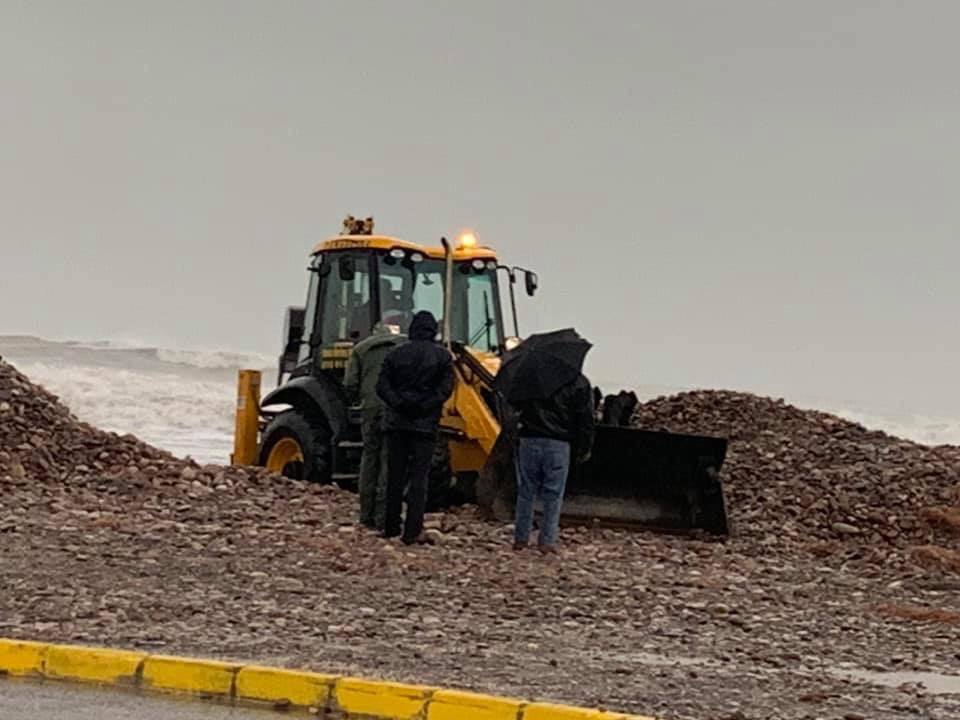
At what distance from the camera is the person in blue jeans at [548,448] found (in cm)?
1389

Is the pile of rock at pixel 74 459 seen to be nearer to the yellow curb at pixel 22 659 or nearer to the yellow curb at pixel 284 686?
the yellow curb at pixel 22 659

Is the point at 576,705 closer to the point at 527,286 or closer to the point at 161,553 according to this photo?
the point at 161,553

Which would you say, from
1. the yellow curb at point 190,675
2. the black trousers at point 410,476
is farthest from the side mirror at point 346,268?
the yellow curb at point 190,675

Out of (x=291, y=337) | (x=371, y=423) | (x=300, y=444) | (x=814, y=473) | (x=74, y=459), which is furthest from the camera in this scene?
(x=291, y=337)

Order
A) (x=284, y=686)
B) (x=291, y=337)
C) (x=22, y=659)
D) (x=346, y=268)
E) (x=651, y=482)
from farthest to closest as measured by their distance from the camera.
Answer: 1. (x=291, y=337)
2. (x=346, y=268)
3. (x=651, y=482)
4. (x=22, y=659)
5. (x=284, y=686)

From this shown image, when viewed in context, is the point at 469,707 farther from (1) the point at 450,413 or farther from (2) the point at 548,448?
(1) the point at 450,413

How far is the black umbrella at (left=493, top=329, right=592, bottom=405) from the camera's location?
1391 cm

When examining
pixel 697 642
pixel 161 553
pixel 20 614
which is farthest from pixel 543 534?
pixel 20 614

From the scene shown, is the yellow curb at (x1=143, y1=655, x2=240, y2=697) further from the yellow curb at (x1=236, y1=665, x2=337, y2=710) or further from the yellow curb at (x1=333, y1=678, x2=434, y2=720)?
the yellow curb at (x1=333, y1=678, x2=434, y2=720)

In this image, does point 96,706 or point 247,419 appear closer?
point 96,706

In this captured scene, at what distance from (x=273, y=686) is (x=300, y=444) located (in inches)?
386

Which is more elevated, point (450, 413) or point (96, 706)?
point (450, 413)

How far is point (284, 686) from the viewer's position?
791 centimetres

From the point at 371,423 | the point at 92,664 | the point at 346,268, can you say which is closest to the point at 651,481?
the point at 371,423
